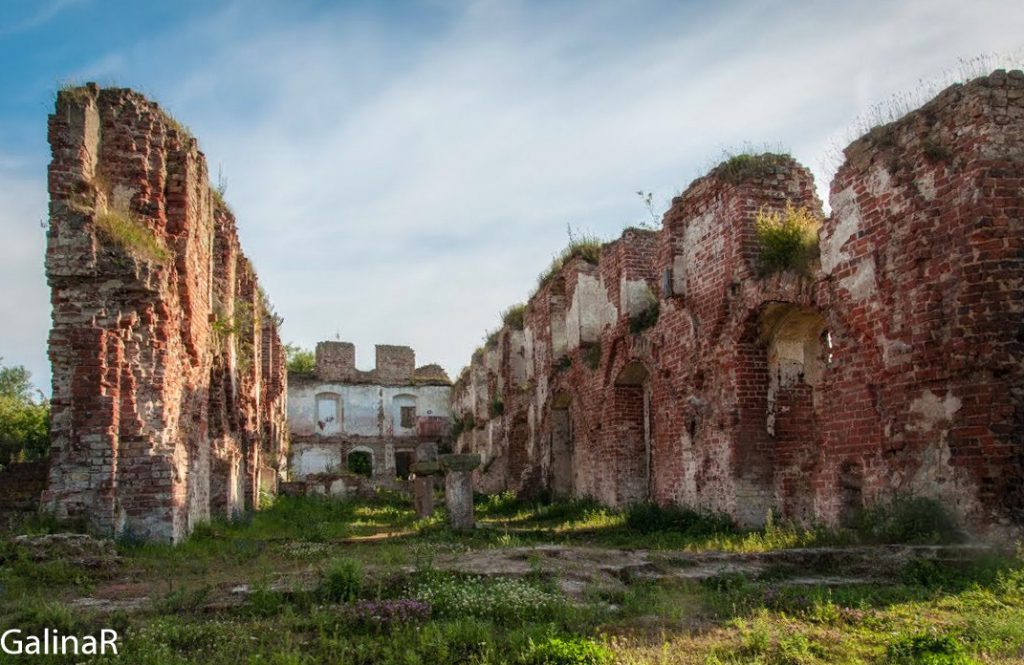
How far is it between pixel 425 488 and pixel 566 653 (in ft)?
40.9

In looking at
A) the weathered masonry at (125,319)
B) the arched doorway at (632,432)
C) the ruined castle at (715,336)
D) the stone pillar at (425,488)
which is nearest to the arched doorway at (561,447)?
the ruined castle at (715,336)

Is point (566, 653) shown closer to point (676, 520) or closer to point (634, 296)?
point (676, 520)

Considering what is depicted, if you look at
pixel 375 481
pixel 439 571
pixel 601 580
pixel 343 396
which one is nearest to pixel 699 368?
pixel 601 580

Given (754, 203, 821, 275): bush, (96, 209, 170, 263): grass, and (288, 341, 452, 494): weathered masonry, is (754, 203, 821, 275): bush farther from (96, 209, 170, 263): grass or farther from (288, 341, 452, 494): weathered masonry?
(288, 341, 452, 494): weathered masonry

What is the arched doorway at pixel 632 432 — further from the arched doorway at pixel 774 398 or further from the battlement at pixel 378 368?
the battlement at pixel 378 368

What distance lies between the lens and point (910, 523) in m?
8.62

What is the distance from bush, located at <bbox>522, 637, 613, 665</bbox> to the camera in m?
5.15

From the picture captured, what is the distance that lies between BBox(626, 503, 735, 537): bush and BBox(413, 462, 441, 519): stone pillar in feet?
14.5

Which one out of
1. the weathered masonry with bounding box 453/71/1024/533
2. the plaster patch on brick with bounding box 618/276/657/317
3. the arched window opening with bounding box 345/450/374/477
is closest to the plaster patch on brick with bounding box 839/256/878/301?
the weathered masonry with bounding box 453/71/1024/533

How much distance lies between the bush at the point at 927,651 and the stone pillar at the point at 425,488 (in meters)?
12.2

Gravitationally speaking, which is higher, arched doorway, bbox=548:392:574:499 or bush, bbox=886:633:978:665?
arched doorway, bbox=548:392:574:499

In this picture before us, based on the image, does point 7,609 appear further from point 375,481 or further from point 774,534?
point 375,481

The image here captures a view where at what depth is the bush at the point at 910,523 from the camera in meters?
8.31

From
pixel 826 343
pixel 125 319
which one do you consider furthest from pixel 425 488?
pixel 826 343
